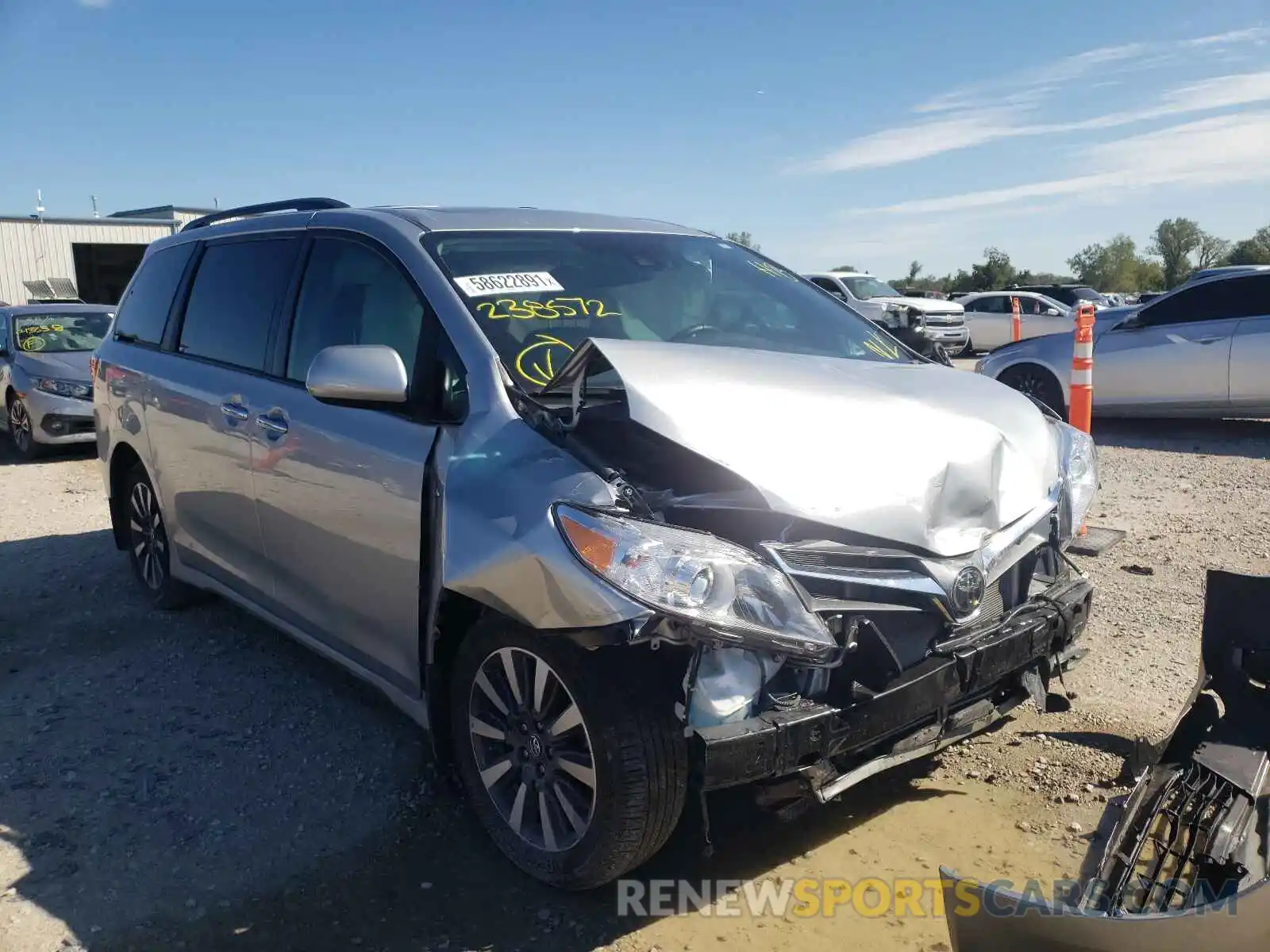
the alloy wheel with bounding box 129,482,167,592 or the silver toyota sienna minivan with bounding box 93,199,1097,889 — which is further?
the alloy wheel with bounding box 129,482,167,592

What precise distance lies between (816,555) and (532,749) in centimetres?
96

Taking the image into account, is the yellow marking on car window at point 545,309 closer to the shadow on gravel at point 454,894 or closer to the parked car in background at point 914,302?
the shadow on gravel at point 454,894

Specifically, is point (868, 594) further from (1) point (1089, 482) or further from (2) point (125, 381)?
(2) point (125, 381)

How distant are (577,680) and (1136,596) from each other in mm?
3752

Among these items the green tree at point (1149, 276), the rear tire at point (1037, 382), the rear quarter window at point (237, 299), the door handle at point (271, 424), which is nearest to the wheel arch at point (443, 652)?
the door handle at point (271, 424)

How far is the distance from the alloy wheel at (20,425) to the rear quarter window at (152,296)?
629 cm

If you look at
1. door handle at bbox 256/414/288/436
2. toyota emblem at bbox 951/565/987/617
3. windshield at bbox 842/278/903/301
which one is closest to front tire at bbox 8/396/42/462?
door handle at bbox 256/414/288/436

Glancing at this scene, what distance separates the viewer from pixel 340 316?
367 cm

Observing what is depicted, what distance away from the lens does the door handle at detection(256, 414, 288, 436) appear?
3.70 meters

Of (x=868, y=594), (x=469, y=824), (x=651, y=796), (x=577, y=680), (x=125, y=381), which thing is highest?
(x=125, y=381)

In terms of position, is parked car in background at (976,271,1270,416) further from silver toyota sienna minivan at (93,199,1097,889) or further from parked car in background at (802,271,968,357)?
parked car in background at (802,271,968,357)

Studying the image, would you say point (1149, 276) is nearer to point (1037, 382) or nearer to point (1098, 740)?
point (1037, 382)

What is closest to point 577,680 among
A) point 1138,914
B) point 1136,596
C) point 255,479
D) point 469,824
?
point 469,824

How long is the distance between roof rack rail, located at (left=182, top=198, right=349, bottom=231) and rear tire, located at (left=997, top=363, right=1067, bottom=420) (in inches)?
307
